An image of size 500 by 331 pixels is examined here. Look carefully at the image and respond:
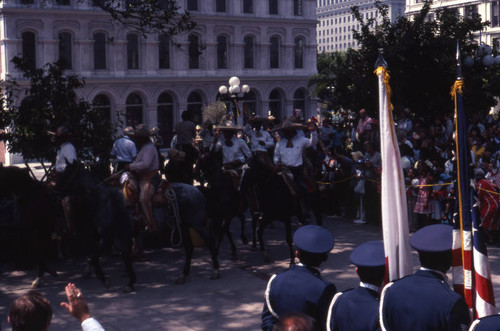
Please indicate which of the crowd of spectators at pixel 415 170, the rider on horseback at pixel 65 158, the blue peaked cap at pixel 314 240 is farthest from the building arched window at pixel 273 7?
the blue peaked cap at pixel 314 240

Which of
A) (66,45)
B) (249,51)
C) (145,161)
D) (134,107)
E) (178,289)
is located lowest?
(178,289)

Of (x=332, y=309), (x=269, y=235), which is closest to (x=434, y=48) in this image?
(x=269, y=235)

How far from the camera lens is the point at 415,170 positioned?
14.7 meters

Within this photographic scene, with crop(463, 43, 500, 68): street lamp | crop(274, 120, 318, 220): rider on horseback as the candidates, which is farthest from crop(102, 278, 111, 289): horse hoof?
crop(463, 43, 500, 68): street lamp

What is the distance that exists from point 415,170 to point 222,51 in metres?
33.3

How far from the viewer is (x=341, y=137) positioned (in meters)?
20.5

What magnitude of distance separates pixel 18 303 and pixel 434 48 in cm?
1916

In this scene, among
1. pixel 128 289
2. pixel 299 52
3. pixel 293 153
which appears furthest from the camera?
pixel 299 52

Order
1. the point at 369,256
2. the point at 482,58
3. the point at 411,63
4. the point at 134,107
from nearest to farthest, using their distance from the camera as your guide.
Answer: the point at 369,256
the point at 411,63
the point at 482,58
the point at 134,107

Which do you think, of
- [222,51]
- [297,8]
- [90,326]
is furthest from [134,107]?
[90,326]

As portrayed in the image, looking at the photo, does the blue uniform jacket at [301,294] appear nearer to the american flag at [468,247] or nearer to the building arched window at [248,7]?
the american flag at [468,247]

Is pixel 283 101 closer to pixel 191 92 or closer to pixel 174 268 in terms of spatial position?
pixel 191 92

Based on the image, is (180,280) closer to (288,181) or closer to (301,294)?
(288,181)

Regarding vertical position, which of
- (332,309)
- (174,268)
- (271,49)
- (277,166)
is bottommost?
(174,268)
